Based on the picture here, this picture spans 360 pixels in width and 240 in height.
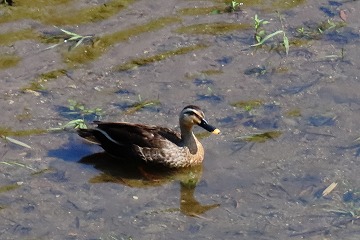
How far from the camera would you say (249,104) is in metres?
10.9

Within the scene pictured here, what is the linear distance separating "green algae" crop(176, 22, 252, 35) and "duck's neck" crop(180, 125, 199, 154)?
2116 mm

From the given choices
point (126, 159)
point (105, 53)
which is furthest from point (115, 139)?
point (105, 53)

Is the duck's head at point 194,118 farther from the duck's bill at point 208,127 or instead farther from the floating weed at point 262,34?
the floating weed at point 262,34

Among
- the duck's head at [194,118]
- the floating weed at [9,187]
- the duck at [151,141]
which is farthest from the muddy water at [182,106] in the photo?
the duck's head at [194,118]

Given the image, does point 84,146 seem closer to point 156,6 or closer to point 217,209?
point 217,209

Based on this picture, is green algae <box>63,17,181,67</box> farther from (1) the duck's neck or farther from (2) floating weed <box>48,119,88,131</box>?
(1) the duck's neck

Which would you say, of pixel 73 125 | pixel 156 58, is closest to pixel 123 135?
pixel 73 125

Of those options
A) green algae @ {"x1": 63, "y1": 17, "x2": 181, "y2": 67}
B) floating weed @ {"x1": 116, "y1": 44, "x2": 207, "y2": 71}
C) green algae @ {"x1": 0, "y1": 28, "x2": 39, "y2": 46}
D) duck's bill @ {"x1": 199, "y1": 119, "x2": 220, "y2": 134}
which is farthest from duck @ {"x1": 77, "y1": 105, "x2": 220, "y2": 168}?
green algae @ {"x1": 0, "y1": 28, "x2": 39, "y2": 46}

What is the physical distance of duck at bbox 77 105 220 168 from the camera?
33.1 ft

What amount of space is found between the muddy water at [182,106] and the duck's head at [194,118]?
0.28 meters

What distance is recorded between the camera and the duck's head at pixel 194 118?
1011cm

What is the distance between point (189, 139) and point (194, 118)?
23cm

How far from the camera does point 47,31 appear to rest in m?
12.0

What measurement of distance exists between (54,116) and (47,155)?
2.09ft
